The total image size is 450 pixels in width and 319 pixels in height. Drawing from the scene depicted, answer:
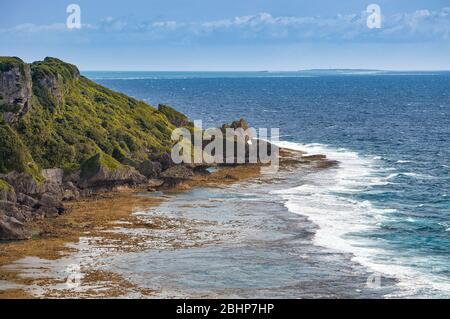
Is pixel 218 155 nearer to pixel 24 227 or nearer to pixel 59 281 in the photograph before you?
pixel 24 227

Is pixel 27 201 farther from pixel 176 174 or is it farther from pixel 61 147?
pixel 176 174

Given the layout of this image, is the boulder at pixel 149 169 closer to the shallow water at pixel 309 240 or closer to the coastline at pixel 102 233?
the coastline at pixel 102 233

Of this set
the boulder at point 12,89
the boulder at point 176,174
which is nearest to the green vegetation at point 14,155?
the boulder at point 12,89

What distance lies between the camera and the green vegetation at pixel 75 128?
3595 inches

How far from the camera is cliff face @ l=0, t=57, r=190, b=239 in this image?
7894 centimetres

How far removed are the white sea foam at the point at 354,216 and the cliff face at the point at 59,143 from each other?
72.1 ft

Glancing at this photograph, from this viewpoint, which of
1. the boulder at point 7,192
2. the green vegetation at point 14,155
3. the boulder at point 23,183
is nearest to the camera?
the boulder at point 7,192

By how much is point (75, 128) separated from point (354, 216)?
44.8m

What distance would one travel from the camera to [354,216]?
75.4 meters

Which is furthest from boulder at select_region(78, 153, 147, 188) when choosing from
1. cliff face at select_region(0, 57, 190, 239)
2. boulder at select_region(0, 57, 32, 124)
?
boulder at select_region(0, 57, 32, 124)

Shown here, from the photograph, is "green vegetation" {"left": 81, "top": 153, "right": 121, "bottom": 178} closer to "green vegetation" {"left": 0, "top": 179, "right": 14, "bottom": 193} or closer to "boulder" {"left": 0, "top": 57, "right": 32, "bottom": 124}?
"boulder" {"left": 0, "top": 57, "right": 32, "bottom": 124}

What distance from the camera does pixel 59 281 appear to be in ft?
179

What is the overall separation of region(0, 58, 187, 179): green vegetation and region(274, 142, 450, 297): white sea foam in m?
24.6
